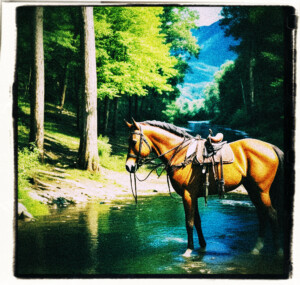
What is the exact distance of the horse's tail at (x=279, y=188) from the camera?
4832 millimetres

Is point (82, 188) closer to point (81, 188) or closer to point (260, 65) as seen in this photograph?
point (81, 188)

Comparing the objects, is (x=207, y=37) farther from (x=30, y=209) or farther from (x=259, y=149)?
(x=30, y=209)

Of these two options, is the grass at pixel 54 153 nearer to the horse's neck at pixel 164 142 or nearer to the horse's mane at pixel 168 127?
the horse's neck at pixel 164 142

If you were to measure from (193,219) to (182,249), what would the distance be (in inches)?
23.5

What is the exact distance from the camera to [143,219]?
6879 millimetres

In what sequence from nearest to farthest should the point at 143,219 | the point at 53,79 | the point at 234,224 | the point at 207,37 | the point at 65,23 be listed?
1. the point at 234,224
2. the point at 143,219
3. the point at 65,23
4. the point at 207,37
5. the point at 53,79

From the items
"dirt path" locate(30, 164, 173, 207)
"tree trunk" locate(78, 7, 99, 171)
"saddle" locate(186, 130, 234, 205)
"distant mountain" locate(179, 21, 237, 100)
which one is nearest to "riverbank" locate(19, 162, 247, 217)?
"dirt path" locate(30, 164, 173, 207)

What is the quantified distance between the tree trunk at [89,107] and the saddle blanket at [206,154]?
19.3ft

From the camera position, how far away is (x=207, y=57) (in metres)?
13.2

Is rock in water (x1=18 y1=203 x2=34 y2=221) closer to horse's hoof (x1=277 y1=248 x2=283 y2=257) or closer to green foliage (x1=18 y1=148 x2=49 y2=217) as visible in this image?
green foliage (x1=18 y1=148 x2=49 y2=217)

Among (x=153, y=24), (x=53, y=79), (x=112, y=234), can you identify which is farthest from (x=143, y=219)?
(x=53, y=79)

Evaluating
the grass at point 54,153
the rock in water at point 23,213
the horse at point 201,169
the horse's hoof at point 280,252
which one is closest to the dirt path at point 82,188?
the grass at point 54,153

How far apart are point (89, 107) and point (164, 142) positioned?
576 cm

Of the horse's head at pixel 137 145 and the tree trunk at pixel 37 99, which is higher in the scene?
the tree trunk at pixel 37 99
